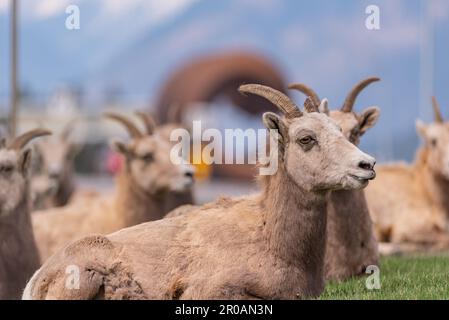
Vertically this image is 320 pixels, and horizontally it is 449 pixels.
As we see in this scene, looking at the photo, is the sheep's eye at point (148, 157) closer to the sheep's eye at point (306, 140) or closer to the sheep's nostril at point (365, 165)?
the sheep's eye at point (306, 140)

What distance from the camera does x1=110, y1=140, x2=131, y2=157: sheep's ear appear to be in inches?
605

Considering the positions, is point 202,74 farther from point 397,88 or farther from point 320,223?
point 320,223

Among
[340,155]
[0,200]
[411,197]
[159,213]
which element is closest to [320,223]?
[340,155]

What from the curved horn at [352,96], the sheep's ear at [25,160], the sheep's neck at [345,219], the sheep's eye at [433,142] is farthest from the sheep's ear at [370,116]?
the sheep's eye at [433,142]

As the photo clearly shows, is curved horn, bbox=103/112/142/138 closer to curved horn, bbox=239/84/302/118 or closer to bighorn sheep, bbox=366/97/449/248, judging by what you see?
bighorn sheep, bbox=366/97/449/248

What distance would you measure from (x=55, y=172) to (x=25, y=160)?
7275 mm

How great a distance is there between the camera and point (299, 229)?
914cm

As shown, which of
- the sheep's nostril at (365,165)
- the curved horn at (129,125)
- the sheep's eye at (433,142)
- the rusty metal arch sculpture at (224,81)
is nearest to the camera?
the sheep's nostril at (365,165)

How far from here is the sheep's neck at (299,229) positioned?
910cm

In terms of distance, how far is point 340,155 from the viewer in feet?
29.4

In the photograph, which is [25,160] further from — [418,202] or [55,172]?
[418,202]

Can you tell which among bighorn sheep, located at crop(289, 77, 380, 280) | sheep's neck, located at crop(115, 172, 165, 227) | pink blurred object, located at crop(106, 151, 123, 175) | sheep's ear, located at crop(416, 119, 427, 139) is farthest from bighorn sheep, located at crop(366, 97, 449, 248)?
bighorn sheep, located at crop(289, 77, 380, 280)
